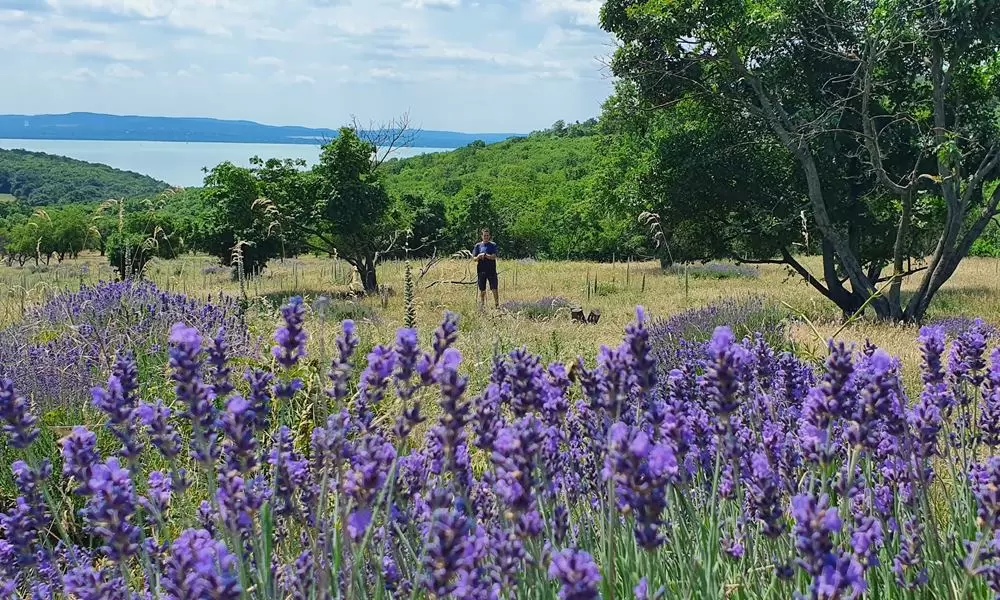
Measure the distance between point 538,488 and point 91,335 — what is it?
4.52 metres

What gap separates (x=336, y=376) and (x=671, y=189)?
10.5 metres

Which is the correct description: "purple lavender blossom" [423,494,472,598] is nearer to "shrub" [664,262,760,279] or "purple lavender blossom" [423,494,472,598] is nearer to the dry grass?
the dry grass

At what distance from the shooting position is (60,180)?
7631 centimetres

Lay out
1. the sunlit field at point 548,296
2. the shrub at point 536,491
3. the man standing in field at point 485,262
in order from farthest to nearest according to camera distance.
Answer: the man standing in field at point 485,262 < the sunlit field at point 548,296 < the shrub at point 536,491

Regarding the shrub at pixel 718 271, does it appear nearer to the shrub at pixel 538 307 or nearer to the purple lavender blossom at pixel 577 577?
the shrub at pixel 538 307

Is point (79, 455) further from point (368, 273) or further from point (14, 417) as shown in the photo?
point (368, 273)

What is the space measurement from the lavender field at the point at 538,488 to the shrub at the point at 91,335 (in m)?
2.32

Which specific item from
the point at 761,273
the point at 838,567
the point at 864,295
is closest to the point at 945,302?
the point at 864,295

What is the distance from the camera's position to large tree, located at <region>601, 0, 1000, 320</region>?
8398 millimetres

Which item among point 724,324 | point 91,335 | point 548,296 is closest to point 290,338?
point 91,335

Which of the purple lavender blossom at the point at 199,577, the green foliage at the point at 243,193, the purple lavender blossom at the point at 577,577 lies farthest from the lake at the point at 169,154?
the purple lavender blossom at the point at 577,577

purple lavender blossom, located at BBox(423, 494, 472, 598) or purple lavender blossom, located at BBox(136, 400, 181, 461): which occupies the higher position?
purple lavender blossom, located at BBox(136, 400, 181, 461)

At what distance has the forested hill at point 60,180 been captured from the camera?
70.1 m

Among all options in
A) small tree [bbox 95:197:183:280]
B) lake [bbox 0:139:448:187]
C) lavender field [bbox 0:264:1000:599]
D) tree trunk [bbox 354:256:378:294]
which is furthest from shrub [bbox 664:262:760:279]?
lavender field [bbox 0:264:1000:599]
